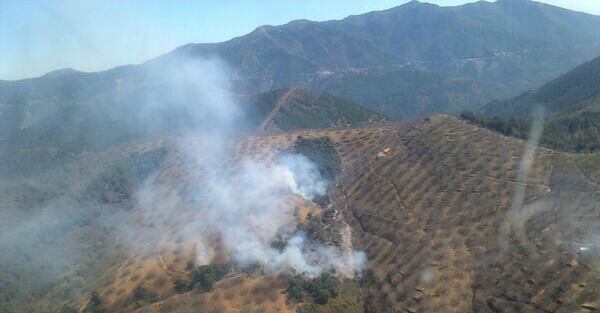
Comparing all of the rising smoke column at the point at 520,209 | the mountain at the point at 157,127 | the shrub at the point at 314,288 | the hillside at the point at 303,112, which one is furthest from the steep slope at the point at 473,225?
the mountain at the point at 157,127

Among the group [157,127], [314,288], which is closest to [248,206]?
[314,288]

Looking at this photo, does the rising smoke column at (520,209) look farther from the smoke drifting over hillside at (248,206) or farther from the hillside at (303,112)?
the hillside at (303,112)

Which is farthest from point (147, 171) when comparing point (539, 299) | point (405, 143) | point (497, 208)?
point (539, 299)

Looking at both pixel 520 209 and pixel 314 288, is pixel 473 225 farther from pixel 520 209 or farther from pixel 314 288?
pixel 314 288

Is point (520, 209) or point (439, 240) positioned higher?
point (520, 209)

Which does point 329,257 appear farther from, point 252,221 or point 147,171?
point 147,171

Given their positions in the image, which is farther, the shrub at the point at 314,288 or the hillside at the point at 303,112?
the hillside at the point at 303,112

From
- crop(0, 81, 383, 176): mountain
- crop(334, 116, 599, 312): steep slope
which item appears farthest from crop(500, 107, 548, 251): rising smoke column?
crop(0, 81, 383, 176): mountain

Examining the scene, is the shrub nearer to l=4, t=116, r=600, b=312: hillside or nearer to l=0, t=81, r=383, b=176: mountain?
l=4, t=116, r=600, b=312: hillside
